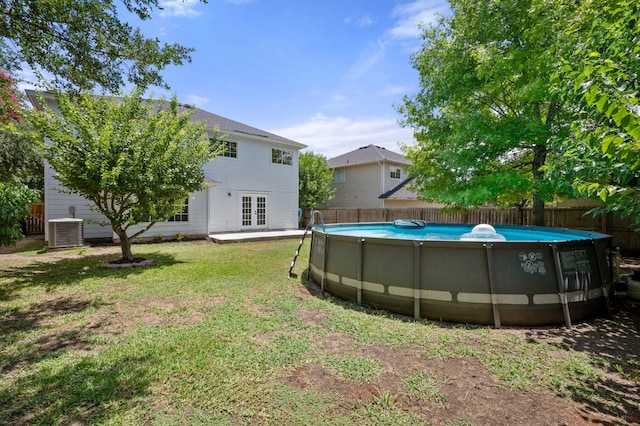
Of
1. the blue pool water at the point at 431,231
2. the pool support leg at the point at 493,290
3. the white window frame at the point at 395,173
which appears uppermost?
the white window frame at the point at 395,173

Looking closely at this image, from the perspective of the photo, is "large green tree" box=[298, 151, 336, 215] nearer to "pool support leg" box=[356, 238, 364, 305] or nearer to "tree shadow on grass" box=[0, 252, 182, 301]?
"tree shadow on grass" box=[0, 252, 182, 301]

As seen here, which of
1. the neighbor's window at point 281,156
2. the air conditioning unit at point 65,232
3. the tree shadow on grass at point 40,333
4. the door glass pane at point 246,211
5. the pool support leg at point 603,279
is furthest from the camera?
the neighbor's window at point 281,156

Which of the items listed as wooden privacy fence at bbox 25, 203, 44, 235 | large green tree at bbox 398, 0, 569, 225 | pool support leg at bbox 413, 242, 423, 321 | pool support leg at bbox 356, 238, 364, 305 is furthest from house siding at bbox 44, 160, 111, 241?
large green tree at bbox 398, 0, 569, 225

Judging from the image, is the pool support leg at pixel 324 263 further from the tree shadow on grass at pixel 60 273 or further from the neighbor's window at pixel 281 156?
the neighbor's window at pixel 281 156

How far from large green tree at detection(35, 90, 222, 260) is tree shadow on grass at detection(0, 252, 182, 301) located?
949 millimetres

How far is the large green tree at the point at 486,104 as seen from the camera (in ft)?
22.0

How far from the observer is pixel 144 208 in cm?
791

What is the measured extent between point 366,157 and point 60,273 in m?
20.0

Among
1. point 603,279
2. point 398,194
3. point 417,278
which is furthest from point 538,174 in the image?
point 398,194

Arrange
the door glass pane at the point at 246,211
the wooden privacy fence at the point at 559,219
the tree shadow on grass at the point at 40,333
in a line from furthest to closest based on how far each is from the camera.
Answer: the door glass pane at the point at 246,211
the wooden privacy fence at the point at 559,219
the tree shadow on grass at the point at 40,333

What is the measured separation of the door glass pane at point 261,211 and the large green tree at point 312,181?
497cm

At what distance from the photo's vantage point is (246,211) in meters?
15.7

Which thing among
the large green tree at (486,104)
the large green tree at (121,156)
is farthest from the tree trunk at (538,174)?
the large green tree at (121,156)

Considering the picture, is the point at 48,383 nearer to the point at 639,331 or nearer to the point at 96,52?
the point at 96,52
